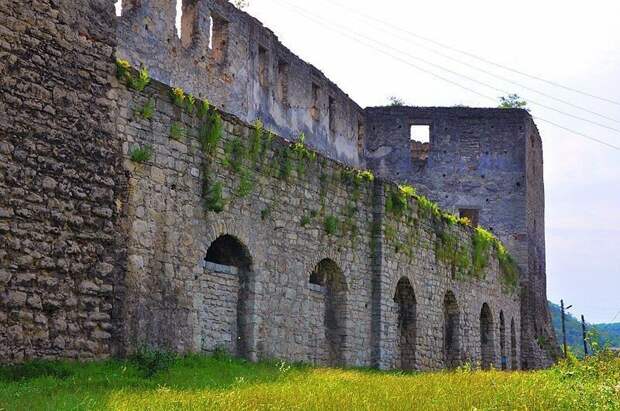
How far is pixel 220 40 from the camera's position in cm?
2444

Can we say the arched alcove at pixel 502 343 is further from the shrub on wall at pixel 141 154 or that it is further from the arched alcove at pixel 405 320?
the shrub on wall at pixel 141 154

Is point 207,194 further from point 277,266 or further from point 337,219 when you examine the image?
point 337,219

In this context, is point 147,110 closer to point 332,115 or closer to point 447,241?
point 447,241

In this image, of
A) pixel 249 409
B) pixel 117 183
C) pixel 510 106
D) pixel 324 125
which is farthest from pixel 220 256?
pixel 510 106

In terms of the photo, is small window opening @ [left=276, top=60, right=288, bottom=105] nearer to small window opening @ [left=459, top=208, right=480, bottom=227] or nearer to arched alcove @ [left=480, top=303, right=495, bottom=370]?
arched alcove @ [left=480, top=303, right=495, bottom=370]

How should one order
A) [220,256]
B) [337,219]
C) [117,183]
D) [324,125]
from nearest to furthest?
[117,183], [220,256], [337,219], [324,125]

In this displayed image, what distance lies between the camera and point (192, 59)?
2311 centimetres

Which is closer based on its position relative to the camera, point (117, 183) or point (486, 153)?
point (117, 183)

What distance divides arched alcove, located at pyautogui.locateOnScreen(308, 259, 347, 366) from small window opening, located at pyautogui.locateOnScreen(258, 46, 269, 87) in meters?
10.5

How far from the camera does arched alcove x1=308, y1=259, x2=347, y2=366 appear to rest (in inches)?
647

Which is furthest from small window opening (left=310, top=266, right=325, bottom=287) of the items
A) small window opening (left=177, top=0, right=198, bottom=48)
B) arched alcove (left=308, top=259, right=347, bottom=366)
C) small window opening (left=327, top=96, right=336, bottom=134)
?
small window opening (left=327, top=96, right=336, bottom=134)

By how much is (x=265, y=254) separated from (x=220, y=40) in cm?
1083

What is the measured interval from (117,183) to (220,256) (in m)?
3.14

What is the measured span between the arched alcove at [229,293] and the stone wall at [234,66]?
7.39m
